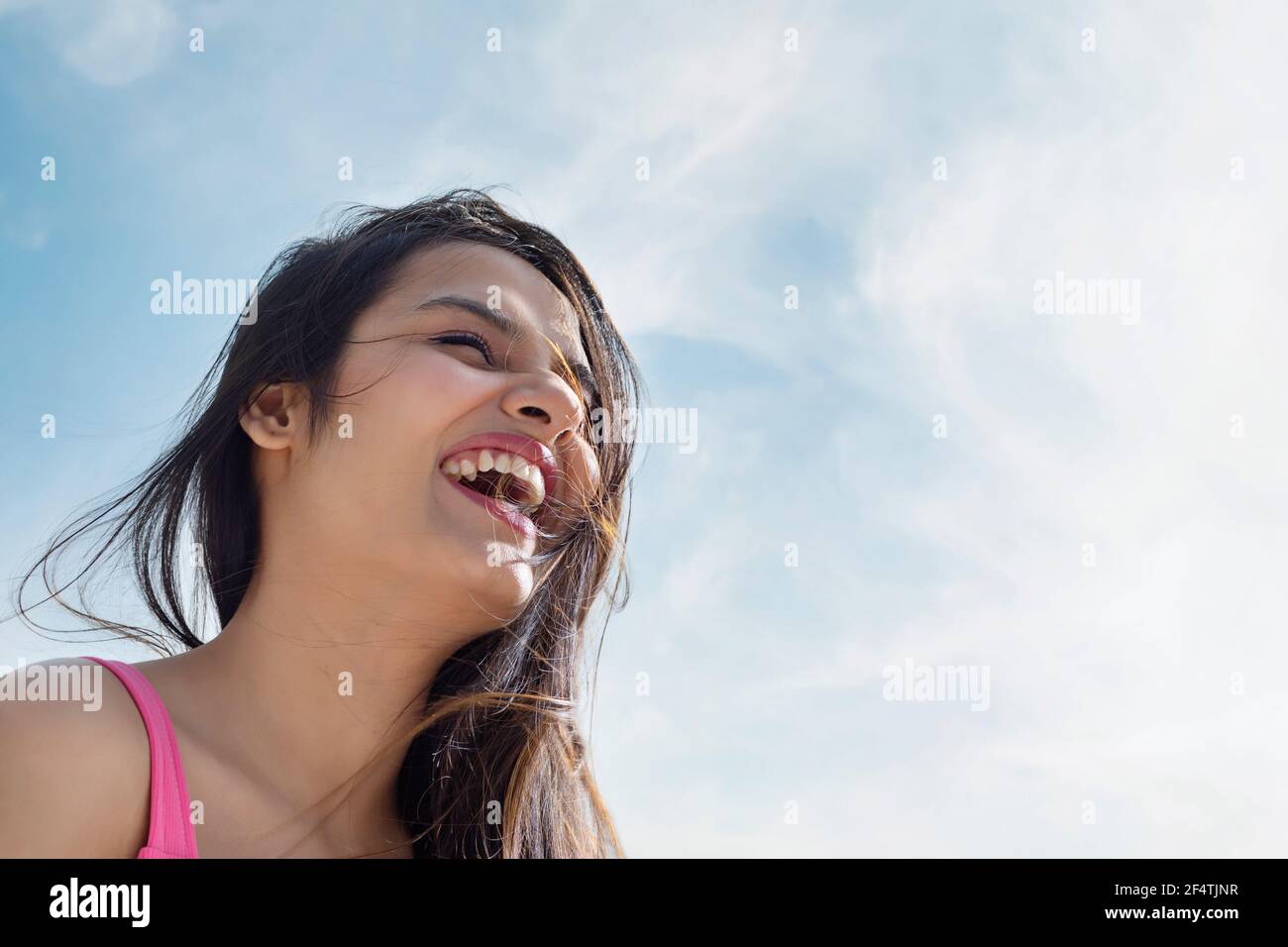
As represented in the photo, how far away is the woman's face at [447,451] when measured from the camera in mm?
2838

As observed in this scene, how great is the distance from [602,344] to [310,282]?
3.28ft

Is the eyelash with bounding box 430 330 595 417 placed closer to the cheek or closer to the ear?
the cheek

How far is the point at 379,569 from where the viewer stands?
2857 millimetres

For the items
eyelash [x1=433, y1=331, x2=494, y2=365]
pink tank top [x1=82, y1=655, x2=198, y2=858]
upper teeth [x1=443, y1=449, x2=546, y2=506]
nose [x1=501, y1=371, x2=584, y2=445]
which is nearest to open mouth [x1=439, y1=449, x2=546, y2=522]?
upper teeth [x1=443, y1=449, x2=546, y2=506]

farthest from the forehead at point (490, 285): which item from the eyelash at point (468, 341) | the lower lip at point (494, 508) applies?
the lower lip at point (494, 508)

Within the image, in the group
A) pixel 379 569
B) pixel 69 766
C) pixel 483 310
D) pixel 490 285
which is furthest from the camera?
pixel 490 285

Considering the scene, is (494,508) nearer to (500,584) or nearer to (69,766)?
(500,584)

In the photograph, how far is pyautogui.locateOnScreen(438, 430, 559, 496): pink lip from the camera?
9.52 feet

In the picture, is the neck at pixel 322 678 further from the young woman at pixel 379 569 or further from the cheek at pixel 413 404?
the cheek at pixel 413 404

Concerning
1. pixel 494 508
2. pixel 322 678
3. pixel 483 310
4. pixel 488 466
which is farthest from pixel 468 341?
pixel 322 678

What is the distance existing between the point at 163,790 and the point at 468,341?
143 cm
